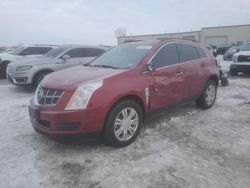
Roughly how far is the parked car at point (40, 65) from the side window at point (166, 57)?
4.84 meters

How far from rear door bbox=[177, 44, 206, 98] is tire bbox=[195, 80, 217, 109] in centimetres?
32

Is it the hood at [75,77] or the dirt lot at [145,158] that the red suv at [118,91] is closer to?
the hood at [75,77]

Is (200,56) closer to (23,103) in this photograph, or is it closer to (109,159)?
(109,159)

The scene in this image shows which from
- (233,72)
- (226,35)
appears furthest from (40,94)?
(226,35)

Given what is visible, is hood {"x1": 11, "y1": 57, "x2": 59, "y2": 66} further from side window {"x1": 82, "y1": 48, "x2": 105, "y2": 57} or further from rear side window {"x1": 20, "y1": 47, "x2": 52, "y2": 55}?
rear side window {"x1": 20, "y1": 47, "x2": 52, "y2": 55}

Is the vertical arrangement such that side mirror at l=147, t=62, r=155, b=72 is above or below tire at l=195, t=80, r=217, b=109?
above

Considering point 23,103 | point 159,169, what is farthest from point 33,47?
point 159,169

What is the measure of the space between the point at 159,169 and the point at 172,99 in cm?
192

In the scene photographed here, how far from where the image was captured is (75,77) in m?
4.47

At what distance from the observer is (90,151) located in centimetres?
433

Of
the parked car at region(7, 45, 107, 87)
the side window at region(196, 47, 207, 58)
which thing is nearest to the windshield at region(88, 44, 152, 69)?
the side window at region(196, 47, 207, 58)

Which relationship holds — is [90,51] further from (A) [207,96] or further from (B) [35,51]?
(A) [207,96]

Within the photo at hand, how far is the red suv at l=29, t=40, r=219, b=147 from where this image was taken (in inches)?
158

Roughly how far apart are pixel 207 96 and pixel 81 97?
382 centimetres
